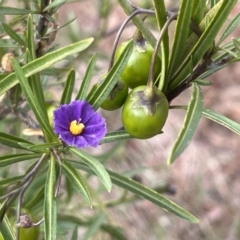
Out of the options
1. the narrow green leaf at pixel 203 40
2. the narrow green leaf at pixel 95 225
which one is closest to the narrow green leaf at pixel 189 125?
the narrow green leaf at pixel 203 40

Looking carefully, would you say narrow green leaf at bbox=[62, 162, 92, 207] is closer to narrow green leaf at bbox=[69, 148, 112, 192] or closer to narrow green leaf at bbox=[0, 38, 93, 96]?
narrow green leaf at bbox=[69, 148, 112, 192]

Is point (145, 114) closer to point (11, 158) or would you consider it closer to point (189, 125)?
point (189, 125)

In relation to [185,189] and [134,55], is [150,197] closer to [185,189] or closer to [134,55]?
[134,55]

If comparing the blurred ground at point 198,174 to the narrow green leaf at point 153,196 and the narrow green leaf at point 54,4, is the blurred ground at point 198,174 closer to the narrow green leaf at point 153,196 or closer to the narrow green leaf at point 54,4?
the narrow green leaf at point 153,196

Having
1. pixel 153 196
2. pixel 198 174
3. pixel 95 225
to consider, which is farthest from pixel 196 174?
pixel 153 196

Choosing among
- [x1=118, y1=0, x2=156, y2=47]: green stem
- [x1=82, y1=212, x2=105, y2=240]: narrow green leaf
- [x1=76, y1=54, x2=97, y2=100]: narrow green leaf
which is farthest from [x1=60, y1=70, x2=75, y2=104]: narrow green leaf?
[x1=82, y1=212, x2=105, y2=240]: narrow green leaf

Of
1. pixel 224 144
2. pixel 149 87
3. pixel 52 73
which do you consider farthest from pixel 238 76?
pixel 149 87
